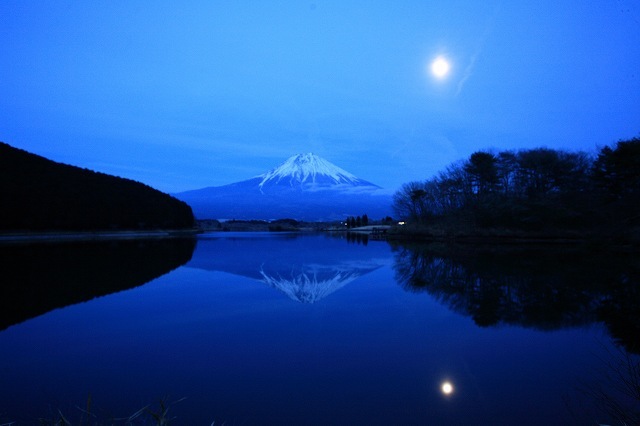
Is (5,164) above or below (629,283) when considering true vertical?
above

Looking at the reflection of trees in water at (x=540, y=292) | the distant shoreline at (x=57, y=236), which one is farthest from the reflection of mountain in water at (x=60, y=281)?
the distant shoreline at (x=57, y=236)

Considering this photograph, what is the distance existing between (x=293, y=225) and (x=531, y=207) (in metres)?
57.7

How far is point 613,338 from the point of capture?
5023 millimetres

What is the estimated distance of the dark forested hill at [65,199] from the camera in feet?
99.3

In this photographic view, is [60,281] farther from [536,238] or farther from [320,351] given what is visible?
[536,238]

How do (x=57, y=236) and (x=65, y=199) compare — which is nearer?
(x=57, y=236)

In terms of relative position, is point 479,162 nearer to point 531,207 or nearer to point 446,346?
point 531,207

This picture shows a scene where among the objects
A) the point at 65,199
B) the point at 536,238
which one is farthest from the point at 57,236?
the point at 536,238

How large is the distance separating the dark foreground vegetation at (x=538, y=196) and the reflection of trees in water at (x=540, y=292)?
898 centimetres

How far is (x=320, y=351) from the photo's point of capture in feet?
14.6

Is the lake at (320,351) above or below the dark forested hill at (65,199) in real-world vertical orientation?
below

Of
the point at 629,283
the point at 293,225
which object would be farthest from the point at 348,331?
the point at 293,225

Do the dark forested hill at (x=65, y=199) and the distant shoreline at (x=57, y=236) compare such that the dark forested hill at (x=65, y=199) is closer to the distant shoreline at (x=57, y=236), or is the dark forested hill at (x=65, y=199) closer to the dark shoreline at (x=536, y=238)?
the distant shoreline at (x=57, y=236)

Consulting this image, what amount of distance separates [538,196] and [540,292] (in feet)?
65.9
